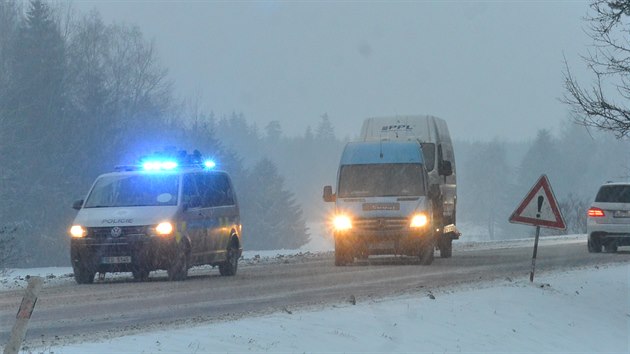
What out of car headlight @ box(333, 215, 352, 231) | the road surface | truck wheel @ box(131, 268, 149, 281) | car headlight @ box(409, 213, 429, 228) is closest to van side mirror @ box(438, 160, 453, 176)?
the road surface

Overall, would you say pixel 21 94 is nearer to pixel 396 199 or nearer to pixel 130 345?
pixel 396 199

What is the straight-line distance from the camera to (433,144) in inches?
1082

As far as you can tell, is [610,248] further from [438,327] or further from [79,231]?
[438,327]

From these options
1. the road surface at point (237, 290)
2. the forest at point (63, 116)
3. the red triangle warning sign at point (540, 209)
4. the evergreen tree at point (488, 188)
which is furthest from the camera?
the evergreen tree at point (488, 188)

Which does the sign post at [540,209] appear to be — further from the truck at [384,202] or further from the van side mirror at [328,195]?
the van side mirror at [328,195]

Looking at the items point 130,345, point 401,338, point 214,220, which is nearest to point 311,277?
point 214,220

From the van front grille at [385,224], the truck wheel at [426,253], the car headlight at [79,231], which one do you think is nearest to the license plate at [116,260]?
the car headlight at [79,231]

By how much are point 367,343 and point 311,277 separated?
8.94m

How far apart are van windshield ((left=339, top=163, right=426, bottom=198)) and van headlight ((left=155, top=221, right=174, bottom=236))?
6.08 metres

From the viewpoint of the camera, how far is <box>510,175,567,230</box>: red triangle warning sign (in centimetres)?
1822

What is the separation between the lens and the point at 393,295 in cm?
1622

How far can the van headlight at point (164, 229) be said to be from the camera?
1931 centimetres

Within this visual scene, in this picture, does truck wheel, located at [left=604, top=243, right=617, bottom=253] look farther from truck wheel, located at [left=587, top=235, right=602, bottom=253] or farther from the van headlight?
the van headlight

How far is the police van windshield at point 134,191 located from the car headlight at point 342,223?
4977mm
